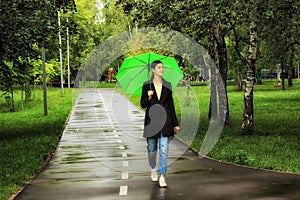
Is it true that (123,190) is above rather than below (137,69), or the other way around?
below

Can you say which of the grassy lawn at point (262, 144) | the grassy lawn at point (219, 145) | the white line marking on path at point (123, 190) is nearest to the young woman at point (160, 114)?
the white line marking on path at point (123, 190)

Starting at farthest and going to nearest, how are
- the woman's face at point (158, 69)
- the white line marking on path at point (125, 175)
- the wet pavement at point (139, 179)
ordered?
the white line marking on path at point (125, 175) → the woman's face at point (158, 69) → the wet pavement at point (139, 179)

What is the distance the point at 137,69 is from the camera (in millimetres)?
11680

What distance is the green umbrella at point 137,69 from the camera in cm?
1159

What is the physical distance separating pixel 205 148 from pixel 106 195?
19.9ft

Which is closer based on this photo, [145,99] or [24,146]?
[145,99]

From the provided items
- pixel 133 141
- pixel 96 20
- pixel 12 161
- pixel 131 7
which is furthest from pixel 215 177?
pixel 96 20

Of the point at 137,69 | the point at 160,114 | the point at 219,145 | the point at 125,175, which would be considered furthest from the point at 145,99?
Result: the point at 219,145

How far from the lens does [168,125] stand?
29.6ft

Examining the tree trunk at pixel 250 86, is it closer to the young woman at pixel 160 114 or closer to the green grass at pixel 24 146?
A: the green grass at pixel 24 146

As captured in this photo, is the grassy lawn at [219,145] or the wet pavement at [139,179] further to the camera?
the grassy lawn at [219,145]

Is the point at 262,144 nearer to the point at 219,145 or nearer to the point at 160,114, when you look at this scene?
the point at 219,145

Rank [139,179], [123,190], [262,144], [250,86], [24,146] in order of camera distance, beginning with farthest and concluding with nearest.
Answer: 1. [250,86]
2. [24,146]
3. [262,144]
4. [139,179]
5. [123,190]

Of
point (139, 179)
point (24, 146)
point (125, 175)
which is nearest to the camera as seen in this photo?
point (139, 179)
